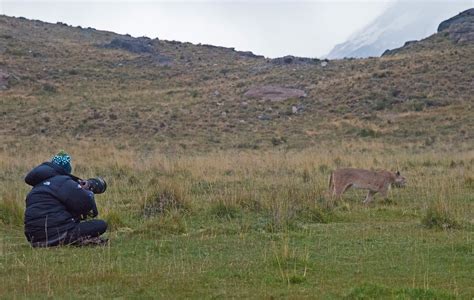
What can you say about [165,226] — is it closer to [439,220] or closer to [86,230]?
[86,230]

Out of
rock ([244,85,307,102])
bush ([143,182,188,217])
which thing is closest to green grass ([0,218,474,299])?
bush ([143,182,188,217])

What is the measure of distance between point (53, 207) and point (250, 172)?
10.7m

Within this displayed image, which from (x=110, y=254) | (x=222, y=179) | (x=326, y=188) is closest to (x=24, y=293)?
(x=110, y=254)

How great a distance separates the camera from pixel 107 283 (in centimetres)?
708

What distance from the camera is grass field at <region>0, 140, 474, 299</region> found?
690cm

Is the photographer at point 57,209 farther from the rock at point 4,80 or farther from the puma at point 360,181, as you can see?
the rock at point 4,80

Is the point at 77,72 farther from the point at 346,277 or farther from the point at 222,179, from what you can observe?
the point at 346,277

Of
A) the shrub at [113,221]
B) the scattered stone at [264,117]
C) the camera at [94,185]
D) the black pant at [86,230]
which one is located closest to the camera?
the black pant at [86,230]

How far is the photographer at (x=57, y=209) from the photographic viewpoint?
8.94m

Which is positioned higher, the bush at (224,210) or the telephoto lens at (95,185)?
the telephoto lens at (95,185)

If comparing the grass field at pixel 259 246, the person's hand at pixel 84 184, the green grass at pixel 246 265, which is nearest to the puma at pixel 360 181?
the grass field at pixel 259 246

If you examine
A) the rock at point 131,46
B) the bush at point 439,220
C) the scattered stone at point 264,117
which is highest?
the rock at point 131,46

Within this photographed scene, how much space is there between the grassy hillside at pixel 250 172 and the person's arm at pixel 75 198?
21.8 inches

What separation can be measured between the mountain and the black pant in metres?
20.4
